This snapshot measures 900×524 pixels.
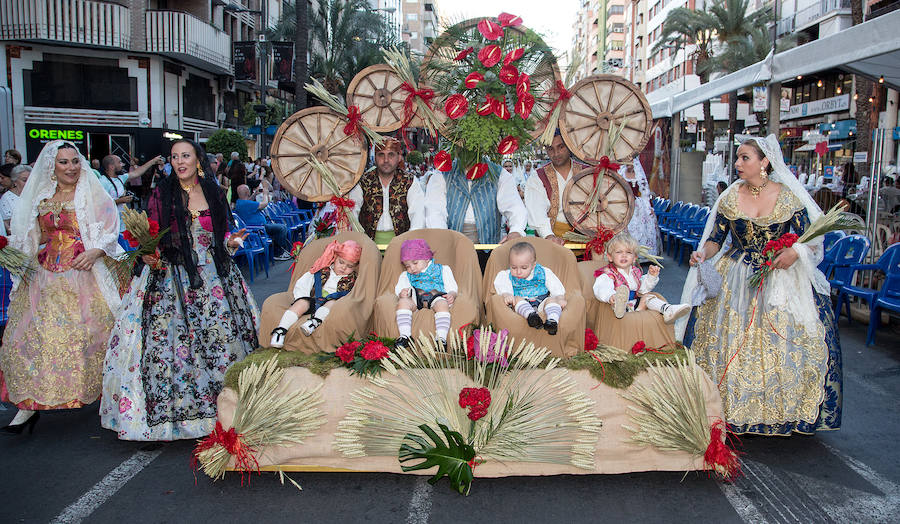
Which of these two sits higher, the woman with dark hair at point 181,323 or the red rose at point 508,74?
the red rose at point 508,74

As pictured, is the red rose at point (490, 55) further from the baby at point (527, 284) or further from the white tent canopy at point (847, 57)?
the white tent canopy at point (847, 57)

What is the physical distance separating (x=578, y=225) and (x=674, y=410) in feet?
7.07

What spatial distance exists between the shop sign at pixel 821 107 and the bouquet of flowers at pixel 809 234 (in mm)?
28993

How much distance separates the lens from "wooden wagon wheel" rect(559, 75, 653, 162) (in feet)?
18.9

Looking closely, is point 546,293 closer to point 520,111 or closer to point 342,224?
point 520,111

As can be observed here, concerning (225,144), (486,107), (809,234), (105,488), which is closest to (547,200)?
(486,107)

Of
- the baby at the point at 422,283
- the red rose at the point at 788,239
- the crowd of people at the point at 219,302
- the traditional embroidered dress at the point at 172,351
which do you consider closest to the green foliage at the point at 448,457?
the crowd of people at the point at 219,302

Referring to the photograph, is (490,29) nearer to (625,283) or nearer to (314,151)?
(314,151)

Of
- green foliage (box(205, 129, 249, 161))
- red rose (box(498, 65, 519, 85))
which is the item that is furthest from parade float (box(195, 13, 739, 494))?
green foliage (box(205, 129, 249, 161))

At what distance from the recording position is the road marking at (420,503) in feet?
12.0

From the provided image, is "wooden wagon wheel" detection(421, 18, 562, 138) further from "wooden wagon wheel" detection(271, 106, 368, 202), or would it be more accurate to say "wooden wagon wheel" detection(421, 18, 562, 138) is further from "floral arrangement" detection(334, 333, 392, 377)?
"floral arrangement" detection(334, 333, 392, 377)

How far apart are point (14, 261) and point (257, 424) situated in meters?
2.24

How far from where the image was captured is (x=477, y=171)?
5.91 metres

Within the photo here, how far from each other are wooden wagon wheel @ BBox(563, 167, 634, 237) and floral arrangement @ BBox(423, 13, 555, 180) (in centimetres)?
57
